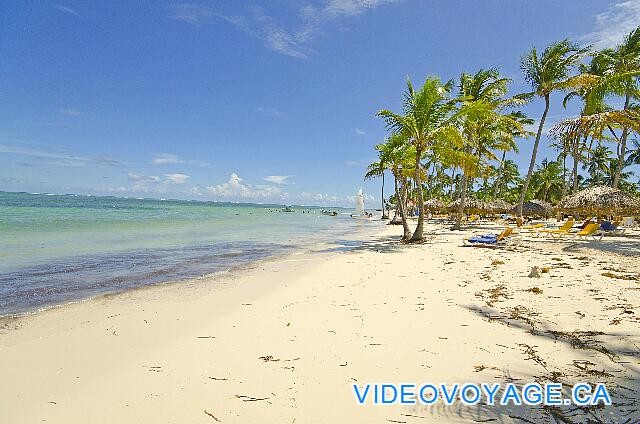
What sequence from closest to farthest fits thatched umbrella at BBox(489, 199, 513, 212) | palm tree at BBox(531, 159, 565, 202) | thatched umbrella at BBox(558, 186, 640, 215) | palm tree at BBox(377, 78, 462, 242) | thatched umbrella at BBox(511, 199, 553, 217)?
1. palm tree at BBox(377, 78, 462, 242)
2. thatched umbrella at BBox(558, 186, 640, 215)
3. thatched umbrella at BBox(511, 199, 553, 217)
4. thatched umbrella at BBox(489, 199, 513, 212)
5. palm tree at BBox(531, 159, 565, 202)

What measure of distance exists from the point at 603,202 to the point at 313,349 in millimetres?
20746

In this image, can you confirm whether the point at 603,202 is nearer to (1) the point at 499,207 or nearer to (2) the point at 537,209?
(2) the point at 537,209

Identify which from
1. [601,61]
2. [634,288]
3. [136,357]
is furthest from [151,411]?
[601,61]

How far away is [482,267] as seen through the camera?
8516mm

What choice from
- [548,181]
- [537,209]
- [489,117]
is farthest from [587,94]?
[548,181]

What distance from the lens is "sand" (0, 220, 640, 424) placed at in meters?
2.68

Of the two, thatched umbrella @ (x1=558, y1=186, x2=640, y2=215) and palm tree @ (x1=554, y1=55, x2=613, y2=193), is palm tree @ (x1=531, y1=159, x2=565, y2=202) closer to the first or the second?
palm tree @ (x1=554, y1=55, x2=613, y2=193)

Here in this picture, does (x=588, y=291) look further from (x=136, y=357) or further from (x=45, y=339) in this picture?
(x=45, y=339)

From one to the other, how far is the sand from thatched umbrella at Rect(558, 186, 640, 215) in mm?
14032

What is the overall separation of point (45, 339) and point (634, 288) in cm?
902

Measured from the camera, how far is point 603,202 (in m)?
17.7

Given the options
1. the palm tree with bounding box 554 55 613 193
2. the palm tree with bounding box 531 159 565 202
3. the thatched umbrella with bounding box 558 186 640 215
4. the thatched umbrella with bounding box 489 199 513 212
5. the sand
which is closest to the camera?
the sand

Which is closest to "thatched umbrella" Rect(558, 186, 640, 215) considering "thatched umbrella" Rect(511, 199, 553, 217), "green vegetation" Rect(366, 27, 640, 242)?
"green vegetation" Rect(366, 27, 640, 242)

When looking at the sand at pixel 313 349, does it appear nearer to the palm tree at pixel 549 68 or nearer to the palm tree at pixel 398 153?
the palm tree at pixel 398 153
